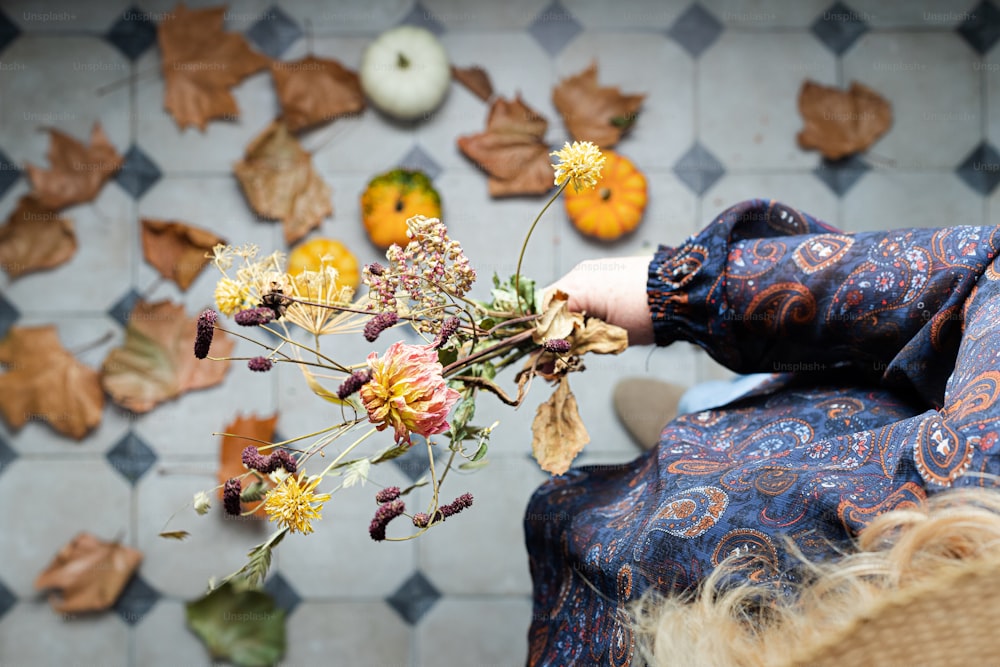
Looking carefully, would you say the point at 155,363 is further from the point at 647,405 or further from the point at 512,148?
the point at 647,405

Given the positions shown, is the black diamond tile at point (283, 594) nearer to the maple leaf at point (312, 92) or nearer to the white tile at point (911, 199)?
the maple leaf at point (312, 92)

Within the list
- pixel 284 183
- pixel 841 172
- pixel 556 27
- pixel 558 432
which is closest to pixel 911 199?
pixel 841 172

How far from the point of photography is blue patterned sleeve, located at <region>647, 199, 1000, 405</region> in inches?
20.2

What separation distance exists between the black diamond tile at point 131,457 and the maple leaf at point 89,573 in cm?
13

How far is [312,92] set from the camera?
4.36 feet

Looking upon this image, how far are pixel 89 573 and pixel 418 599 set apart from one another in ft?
2.05

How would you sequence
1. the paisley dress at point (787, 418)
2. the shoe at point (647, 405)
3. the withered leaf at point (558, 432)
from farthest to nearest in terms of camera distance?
1. the shoe at point (647, 405)
2. the withered leaf at point (558, 432)
3. the paisley dress at point (787, 418)

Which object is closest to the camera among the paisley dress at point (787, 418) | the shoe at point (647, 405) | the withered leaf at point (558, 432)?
the paisley dress at point (787, 418)

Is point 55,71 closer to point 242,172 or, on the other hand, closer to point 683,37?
point 242,172

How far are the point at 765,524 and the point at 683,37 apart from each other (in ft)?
3.73

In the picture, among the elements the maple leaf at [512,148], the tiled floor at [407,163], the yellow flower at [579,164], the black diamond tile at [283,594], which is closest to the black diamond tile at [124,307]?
the tiled floor at [407,163]

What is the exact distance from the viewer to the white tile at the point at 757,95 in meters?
1.35

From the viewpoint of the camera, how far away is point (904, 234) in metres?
0.55

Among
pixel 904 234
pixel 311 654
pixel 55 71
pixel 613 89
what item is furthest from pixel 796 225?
pixel 55 71
